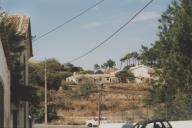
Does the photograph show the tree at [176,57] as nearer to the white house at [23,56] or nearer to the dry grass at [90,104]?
the white house at [23,56]

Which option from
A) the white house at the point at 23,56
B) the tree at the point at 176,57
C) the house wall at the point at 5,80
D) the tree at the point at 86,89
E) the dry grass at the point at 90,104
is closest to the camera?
the house wall at the point at 5,80

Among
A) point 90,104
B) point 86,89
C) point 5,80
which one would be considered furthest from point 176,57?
point 86,89

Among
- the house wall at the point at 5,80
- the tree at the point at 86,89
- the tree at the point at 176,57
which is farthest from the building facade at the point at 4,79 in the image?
the tree at the point at 86,89

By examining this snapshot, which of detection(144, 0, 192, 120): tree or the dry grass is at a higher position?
detection(144, 0, 192, 120): tree

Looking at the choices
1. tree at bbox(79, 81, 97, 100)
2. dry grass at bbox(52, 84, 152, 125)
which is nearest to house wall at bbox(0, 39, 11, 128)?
dry grass at bbox(52, 84, 152, 125)

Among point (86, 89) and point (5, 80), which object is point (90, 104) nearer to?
point (86, 89)

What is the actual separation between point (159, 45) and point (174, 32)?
12.1ft

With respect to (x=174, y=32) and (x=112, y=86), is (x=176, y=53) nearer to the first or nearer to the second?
(x=174, y=32)

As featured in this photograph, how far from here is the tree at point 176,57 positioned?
1820 inches

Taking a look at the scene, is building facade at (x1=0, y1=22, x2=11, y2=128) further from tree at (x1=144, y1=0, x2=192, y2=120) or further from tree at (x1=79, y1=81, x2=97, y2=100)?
tree at (x1=79, y1=81, x2=97, y2=100)

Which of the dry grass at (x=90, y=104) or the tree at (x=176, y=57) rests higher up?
the tree at (x=176, y=57)

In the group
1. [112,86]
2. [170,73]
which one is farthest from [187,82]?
[112,86]

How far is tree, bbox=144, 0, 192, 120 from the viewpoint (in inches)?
1820

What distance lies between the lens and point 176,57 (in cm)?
4675
